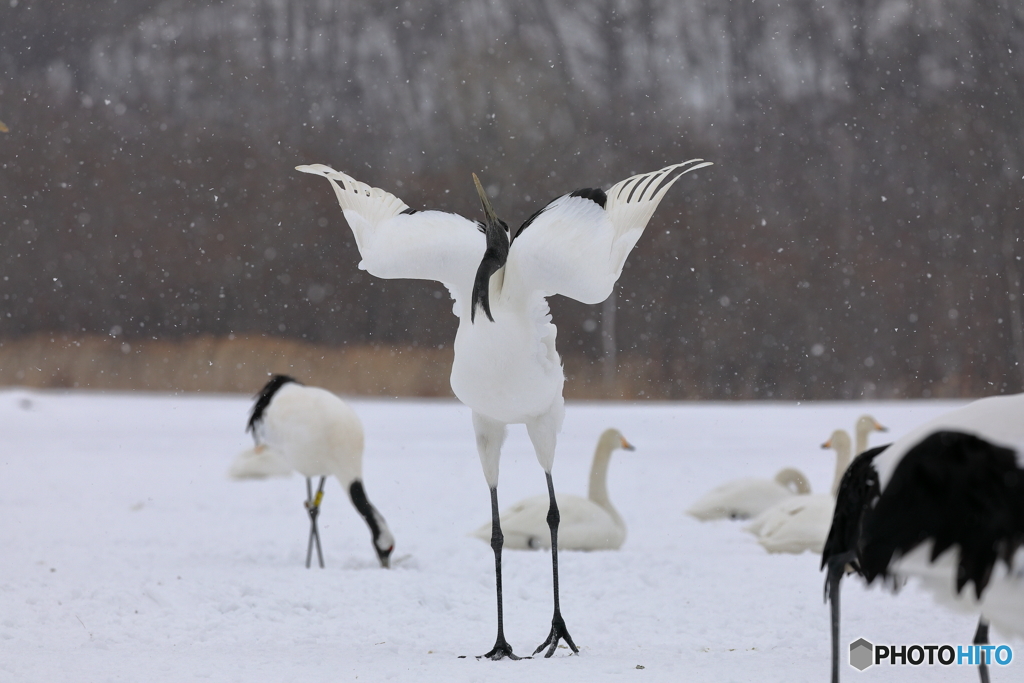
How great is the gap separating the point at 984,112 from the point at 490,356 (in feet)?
57.5

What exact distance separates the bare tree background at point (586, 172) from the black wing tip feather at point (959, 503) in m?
15.5

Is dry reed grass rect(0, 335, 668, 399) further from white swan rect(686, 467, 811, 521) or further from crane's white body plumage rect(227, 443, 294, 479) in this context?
white swan rect(686, 467, 811, 521)

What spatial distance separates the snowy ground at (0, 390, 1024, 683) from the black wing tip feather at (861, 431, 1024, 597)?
1.01 m

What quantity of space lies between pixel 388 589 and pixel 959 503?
2.81 meters

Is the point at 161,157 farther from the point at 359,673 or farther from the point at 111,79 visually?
the point at 359,673

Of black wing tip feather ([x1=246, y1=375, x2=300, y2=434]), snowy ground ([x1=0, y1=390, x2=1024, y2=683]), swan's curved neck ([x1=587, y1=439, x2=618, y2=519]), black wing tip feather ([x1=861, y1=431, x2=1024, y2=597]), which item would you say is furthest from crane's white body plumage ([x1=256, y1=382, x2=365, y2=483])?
black wing tip feather ([x1=861, y1=431, x2=1024, y2=597])

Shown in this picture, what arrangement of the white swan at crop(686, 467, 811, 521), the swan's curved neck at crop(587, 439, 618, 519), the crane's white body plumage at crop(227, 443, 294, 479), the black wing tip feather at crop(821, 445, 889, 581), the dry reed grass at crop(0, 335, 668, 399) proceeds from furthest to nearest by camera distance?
1. the dry reed grass at crop(0, 335, 668, 399)
2. the crane's white body plumage at crop(227, 443, 294, 479)
3. the white swan at crop(686, 467, 811, 521)
4. the swan's curved neck at crop(587, 439, 618, 519)
5. the black wing tip feather at crop(821, 445, 889, 581)

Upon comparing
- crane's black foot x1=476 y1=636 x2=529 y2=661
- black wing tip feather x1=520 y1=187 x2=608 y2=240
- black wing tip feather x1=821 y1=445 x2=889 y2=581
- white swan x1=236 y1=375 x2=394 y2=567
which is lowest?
crane's black foot x1=476 y1=636 x2=529 y2=661

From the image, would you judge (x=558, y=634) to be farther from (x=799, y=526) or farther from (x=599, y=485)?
(x=599, y=485)

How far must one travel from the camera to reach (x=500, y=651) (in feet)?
10.4

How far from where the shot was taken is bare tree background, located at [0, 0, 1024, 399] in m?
17.8

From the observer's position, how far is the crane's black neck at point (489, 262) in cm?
294

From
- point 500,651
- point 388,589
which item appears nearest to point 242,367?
point 388,589

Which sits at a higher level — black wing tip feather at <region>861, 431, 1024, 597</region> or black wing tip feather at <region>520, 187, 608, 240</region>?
black wing tip feather at <region>520, 187, 608, 240</region>
